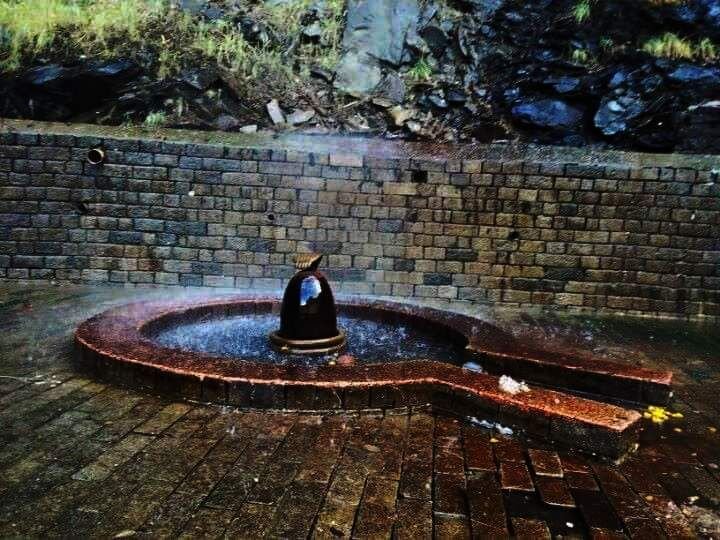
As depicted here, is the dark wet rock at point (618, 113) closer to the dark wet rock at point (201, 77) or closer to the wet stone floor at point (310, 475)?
the wet stone floor at point (310, 475)

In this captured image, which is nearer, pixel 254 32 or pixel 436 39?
pixel 254 32

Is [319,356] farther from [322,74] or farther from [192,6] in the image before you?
[192,6]

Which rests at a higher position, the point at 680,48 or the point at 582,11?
the point at 582,11

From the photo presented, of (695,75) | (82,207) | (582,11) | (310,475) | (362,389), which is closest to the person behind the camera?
(310,475)

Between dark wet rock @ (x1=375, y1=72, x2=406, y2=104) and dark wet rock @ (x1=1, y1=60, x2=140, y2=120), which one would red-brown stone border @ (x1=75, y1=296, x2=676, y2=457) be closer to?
dark wet rock @ (x1=1, y1=60, x2=140, y2=120)

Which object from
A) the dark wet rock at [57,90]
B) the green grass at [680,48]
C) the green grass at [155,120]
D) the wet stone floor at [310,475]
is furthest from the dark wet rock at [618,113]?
the dark wet rock at [57,90]

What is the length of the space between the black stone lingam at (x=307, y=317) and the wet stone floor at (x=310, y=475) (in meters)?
1.04

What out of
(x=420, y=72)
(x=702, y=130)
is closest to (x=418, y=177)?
Answer: (x=420, y=72)

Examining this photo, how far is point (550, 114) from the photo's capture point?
330 inches

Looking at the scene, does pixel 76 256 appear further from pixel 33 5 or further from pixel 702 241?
pixel 702 241

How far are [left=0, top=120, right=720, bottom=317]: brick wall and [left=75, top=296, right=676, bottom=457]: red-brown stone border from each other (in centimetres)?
369

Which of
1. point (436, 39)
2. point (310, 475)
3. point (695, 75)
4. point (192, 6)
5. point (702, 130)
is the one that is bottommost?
point (310, 475)

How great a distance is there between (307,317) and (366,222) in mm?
3367

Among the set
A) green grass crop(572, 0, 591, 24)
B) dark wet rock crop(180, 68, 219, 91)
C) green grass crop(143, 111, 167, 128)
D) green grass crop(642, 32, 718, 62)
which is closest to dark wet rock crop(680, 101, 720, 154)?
green grass crop(642, 32, 718, 62)
